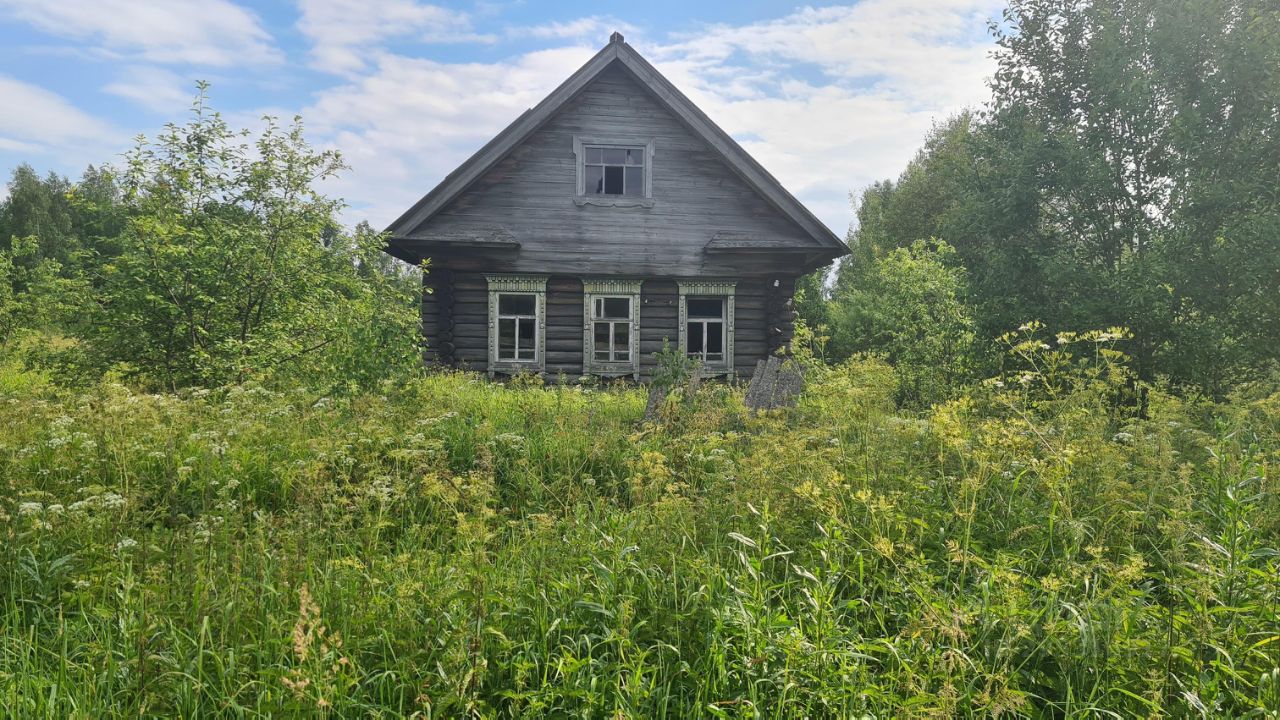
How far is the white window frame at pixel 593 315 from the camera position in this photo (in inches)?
568

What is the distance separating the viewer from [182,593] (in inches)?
131

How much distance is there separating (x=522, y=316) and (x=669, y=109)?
5.22 metres

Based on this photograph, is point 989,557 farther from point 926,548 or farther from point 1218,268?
point 1218,268

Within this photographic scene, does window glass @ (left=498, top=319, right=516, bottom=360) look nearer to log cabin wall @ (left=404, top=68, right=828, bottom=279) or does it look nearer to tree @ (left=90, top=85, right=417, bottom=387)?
log cabin wall @ (left=404, top=68, right=828, bottom=279)

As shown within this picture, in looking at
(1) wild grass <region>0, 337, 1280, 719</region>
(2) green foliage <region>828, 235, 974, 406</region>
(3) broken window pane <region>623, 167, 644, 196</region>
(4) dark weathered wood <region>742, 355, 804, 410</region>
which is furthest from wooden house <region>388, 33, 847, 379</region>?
(1) wild grass <region>0, 337, 1280, 719</region>

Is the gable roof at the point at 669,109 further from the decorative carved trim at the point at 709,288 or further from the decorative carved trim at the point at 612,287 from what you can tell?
the decorative carved trim at the point at 612,287

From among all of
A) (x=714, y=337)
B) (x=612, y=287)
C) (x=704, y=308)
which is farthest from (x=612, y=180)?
(x=714, y=337)

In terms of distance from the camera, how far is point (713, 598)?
3.12 metres

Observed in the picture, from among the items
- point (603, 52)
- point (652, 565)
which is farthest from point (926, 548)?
point (603, 52)

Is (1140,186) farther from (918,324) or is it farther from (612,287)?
(612,287)

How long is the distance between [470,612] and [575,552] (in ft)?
2.74

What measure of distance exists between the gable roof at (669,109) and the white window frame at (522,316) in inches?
76.4

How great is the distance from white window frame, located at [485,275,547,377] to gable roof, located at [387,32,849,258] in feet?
6.37

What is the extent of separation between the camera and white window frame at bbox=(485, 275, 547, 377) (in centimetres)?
1423
